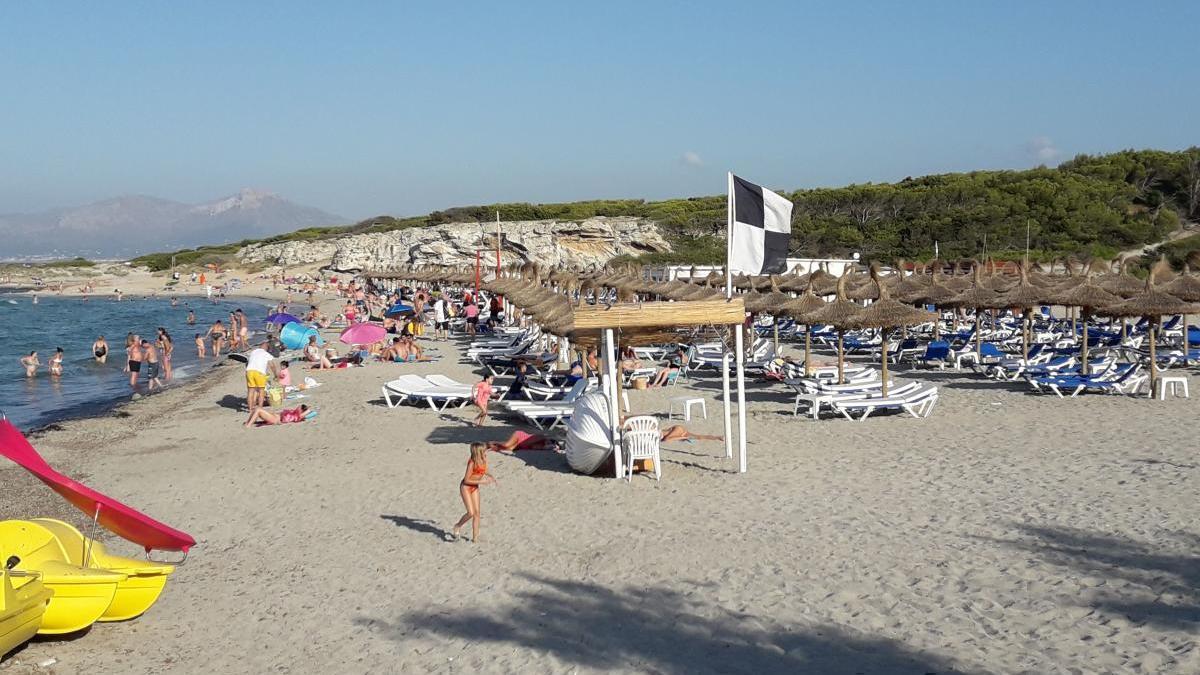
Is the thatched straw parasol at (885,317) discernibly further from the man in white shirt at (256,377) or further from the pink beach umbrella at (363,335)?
the pink beach umbrella at (363,335)

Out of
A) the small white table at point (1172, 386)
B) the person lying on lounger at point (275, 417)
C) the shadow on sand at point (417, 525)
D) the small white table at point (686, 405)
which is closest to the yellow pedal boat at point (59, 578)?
the shadow on sand at point (417, 525)

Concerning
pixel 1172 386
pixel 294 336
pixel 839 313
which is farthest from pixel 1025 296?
pixel 294 336

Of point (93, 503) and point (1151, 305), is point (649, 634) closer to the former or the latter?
point (93, 503)

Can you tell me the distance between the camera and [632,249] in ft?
202

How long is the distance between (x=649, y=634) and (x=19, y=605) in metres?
3.44

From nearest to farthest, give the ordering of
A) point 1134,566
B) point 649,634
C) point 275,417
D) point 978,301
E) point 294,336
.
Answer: point 649,634
point 1134,566
point 275,417
point 978,301
point 294,336

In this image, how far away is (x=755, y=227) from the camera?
9.36 meters

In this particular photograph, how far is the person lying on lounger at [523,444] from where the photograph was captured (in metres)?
10.9

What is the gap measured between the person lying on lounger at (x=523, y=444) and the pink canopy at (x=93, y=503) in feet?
15.8

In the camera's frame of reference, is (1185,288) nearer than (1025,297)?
No

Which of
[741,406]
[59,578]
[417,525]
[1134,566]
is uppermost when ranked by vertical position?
[741,406]

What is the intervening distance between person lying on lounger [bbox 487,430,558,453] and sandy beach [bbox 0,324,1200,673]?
0.31 m

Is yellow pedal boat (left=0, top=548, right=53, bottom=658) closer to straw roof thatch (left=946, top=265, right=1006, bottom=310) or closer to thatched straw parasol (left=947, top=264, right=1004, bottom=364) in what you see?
thatched straw parasol (left=947, top=264, right=1004, bottom=364)

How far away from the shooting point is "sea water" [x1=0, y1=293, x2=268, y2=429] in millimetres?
18531
